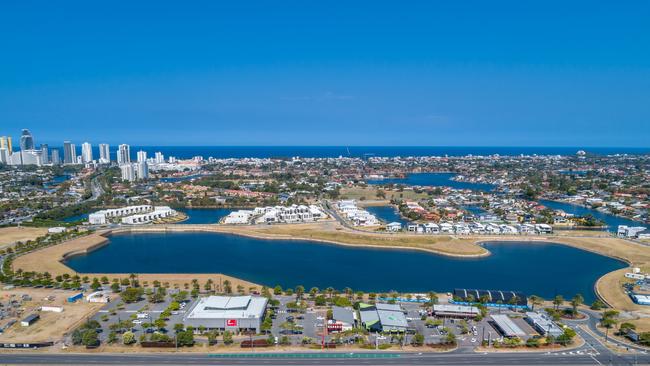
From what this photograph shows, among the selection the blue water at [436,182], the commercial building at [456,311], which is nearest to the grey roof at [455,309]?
the commercial building at [456,311]

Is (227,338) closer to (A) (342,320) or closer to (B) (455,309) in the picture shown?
(A) (342,320)

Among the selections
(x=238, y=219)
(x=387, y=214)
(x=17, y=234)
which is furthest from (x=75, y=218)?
(x=387, y=214)

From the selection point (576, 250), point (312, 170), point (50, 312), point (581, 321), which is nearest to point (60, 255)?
point (50, 312)

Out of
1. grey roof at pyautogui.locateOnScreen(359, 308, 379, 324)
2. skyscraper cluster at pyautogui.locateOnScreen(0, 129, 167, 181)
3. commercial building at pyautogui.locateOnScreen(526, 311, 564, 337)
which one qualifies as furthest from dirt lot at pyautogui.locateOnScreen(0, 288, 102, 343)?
skyscraper cluster at pyautogui.locateOnScreen(0, 129, 167, 181)

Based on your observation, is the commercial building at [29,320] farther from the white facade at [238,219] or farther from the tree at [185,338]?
the white facade at [238,219]

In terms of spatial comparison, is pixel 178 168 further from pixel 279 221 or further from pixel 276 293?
pixel 276 293

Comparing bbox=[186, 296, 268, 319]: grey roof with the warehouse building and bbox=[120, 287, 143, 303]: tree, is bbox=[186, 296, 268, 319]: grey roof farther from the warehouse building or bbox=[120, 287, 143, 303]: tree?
the warehouse building
